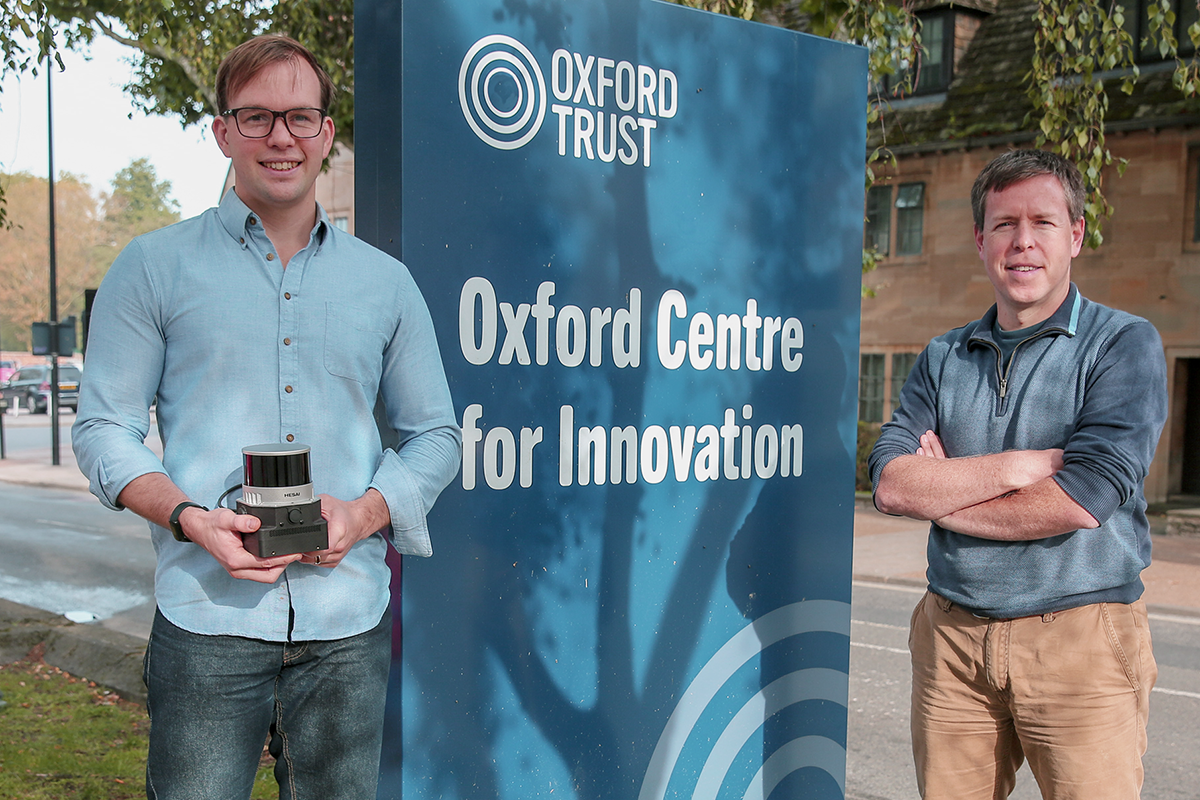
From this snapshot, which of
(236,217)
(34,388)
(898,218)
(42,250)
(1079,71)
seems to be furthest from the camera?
(42,250)

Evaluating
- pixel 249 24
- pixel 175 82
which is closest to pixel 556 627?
pixel 249 24

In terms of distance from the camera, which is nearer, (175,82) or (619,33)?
(619,33)

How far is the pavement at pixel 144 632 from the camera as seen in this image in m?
5.63

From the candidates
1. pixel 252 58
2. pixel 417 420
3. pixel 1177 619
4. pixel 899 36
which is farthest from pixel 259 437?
pixel 1177 619

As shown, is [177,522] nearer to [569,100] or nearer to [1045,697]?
[569,100]

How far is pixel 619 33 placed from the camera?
2693mm

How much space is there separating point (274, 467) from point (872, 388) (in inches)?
701

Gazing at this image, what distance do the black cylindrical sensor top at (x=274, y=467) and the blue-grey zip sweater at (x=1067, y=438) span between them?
1.41 metres

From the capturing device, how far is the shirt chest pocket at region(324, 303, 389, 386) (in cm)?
205

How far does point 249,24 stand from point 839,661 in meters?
7.93

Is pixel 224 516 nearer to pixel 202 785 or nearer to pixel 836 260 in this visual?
pixel 202 785

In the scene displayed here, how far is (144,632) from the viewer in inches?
286

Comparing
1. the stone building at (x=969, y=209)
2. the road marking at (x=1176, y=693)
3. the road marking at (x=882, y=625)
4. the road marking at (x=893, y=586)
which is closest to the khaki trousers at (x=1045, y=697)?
the road marking at (x=1176, y=693)

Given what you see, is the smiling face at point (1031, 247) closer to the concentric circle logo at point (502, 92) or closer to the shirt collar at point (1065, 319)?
the shirt collar at point (1065, 319)
